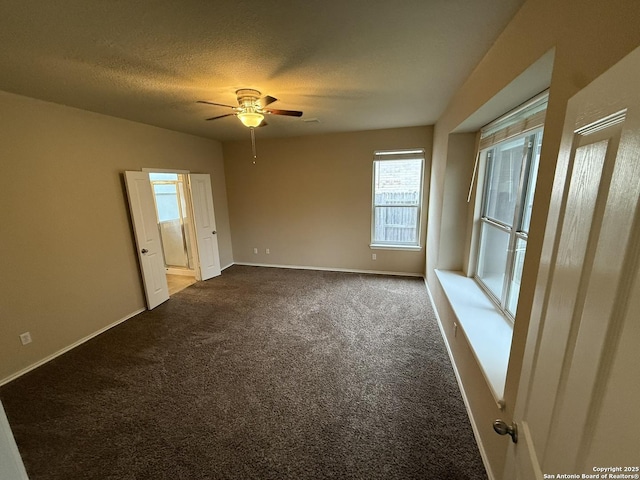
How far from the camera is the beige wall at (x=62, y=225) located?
2.28 metres

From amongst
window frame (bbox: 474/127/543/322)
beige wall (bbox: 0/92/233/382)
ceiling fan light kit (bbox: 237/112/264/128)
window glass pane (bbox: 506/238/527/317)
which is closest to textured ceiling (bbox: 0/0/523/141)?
ceiling fan light kit (bbox: 237/112/264/128)

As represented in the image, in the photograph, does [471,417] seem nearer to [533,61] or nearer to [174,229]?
[533,61]

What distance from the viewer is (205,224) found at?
4.63m

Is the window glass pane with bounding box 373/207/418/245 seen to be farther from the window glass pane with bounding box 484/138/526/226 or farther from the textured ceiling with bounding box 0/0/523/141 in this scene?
the textured ceiling with bounding box 0/0/523/141

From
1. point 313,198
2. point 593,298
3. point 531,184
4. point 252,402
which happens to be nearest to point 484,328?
point 531,184

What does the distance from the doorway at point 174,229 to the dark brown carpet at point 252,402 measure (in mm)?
1831

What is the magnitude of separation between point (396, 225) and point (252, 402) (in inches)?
140

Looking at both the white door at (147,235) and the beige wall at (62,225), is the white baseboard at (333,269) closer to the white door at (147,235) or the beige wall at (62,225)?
the white door at (147,235)

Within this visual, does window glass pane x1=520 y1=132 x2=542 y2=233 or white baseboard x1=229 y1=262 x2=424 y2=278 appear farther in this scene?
white baseboard x1=229 y1=262 x2=424 y2=278

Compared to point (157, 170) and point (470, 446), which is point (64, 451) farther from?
point (157, 170)

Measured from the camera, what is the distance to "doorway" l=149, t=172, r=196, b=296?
4793 millimetres

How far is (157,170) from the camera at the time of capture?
12.0 feet

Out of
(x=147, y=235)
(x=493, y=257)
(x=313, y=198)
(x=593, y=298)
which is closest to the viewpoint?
(x=593, y=298)

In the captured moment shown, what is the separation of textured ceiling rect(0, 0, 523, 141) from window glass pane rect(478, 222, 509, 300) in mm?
1447
